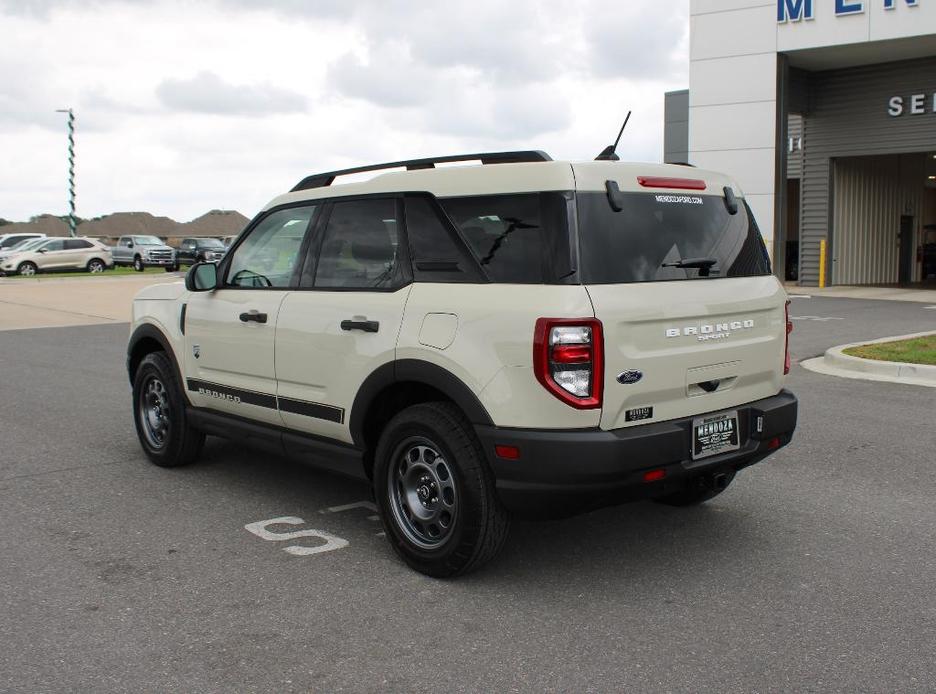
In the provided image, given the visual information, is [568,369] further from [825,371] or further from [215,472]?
[825,371]

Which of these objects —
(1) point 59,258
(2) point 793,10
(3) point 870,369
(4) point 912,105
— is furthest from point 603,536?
(1) point 59,258

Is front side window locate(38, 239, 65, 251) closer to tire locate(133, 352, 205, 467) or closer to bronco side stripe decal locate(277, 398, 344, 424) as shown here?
tire locate(133, 352, 205, 467)

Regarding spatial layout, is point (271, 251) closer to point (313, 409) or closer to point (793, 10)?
point (313, 409)

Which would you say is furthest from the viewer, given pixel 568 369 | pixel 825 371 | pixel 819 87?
pixel 819 87

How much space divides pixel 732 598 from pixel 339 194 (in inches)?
111

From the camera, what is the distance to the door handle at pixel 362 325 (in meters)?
4.51

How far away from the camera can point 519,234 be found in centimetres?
412

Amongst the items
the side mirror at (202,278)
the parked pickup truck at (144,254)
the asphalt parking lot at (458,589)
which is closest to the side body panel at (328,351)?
the asphalt parking lot at (458,589)

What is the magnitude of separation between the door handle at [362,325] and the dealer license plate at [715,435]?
5.06 feet

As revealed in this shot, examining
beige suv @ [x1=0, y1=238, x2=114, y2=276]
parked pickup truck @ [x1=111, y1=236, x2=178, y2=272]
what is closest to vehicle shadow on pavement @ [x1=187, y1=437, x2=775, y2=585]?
beige suv @ [x1=0, y1=238, x2=114, y2=276]

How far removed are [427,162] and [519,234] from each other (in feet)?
2.88

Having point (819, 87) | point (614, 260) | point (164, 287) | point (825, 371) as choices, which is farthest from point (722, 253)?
point (819, 87)

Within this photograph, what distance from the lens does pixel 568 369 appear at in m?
3.84

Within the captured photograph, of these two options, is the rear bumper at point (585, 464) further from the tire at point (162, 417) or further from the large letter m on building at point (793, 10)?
the large letter m on building at point (793, 10)
